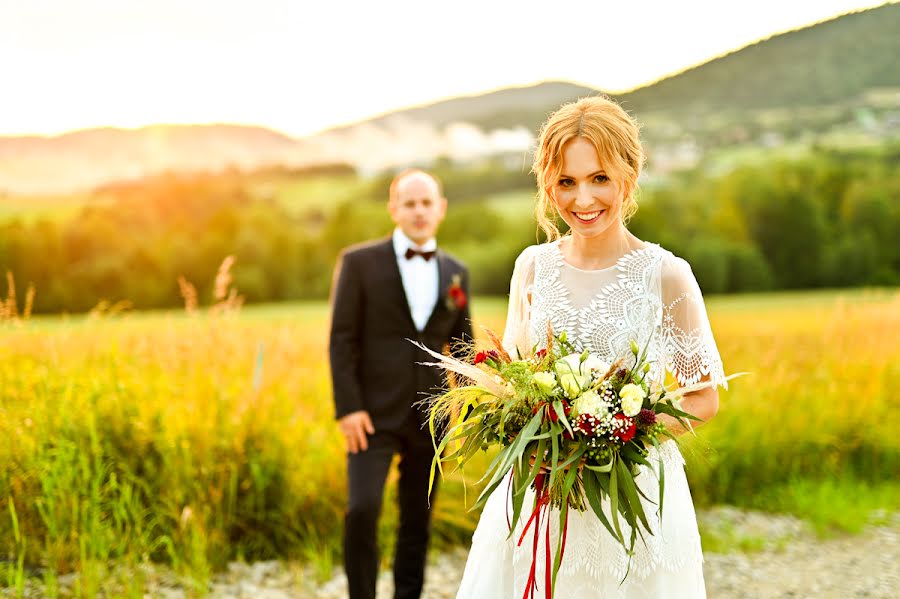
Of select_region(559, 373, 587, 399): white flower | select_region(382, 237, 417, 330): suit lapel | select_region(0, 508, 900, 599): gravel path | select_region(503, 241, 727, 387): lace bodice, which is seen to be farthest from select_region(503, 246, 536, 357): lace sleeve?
select_region(0, 508, 900, 599): gravel path

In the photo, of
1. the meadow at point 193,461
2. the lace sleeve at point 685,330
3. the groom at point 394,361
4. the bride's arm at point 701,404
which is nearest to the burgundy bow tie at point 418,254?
the groom at point 394,361

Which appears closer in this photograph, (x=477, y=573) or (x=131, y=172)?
(x=477, y=573)

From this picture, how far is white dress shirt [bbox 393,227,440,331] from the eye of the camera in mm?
4234

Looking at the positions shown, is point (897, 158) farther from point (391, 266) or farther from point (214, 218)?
point (391, 266)

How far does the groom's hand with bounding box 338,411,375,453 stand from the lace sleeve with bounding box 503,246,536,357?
4.73 feet

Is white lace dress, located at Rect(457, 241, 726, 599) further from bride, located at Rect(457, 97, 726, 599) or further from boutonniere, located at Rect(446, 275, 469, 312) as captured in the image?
boutonniere, located at Rect(446, 275, 469, 312)

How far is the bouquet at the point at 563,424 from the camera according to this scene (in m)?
2.03

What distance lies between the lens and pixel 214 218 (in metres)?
19.5

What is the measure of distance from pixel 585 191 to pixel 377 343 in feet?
6.57

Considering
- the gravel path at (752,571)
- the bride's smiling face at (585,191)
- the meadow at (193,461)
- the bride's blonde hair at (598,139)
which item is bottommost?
the gravel path at (752,571)

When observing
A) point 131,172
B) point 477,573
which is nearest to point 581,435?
point 477,573

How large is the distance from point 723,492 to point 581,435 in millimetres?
4820

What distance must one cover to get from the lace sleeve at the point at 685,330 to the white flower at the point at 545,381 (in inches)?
20.2

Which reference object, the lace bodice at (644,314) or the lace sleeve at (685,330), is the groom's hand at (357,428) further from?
the lace sleeve at (685,330)
